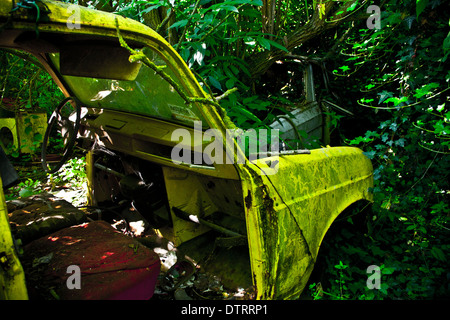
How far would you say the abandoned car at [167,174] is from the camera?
1345mm

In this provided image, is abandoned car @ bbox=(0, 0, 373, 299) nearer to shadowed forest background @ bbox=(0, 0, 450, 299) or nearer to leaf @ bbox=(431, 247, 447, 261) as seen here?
shadowed forest background @ bbox=(0, 0, 450, 299)

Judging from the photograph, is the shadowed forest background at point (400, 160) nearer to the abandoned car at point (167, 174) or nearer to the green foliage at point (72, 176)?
the abandoned car at point (167, 174)

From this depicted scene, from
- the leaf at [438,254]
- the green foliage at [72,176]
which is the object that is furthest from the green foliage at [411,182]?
the green foliage at [72,176]

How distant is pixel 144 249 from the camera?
170cm

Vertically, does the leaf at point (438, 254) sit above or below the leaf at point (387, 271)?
above

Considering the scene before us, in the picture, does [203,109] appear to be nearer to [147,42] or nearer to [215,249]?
[147,42]

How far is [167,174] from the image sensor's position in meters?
2.47

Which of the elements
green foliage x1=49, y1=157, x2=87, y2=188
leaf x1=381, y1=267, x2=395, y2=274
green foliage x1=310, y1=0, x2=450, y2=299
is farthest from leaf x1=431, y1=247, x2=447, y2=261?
green foliage x1=49, y1=157, x2=87, y2=188

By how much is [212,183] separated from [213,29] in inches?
62.4

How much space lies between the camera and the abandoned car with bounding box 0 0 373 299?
134cm

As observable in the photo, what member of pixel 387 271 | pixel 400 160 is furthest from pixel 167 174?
pixel 400 160

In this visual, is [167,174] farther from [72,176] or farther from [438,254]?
[72,176]

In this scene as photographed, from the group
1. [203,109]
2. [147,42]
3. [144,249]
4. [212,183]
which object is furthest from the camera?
[212,183]
